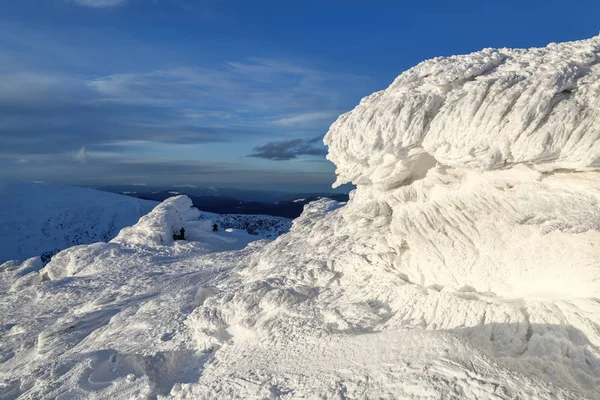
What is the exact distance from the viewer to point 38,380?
6520 millimetres

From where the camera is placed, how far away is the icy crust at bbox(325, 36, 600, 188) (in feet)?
16.5

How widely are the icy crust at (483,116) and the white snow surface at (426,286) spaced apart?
0.07 feet

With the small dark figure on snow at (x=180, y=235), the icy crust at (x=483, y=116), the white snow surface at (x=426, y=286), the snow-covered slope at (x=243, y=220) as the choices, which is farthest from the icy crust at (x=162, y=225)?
the snow-covered slope at (x=243, y=220)

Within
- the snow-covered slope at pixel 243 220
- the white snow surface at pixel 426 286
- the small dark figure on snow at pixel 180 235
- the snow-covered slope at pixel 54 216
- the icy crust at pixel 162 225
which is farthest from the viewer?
the snow-covered slope at pixel 54 216

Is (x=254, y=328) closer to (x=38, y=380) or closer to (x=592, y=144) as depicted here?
(x=38, y=380)

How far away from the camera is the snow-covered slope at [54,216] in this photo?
43.4 metres

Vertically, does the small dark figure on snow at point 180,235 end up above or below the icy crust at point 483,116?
below

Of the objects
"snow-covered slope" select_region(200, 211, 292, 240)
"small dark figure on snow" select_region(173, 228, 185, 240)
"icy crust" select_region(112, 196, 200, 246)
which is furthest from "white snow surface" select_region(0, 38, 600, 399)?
"snow-covered slope" select_region(200, 211, 292, 240)

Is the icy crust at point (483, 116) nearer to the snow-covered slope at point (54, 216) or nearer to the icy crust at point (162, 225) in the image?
the icy crust at point (162, 225)

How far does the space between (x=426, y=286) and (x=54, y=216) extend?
51.5 metres

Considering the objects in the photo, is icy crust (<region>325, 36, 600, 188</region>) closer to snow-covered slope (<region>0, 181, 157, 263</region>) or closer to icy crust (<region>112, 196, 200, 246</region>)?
icy crust (<region>112, 196, 200, 246</region>)

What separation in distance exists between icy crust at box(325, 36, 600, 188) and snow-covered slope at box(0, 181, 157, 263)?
41.9 meters

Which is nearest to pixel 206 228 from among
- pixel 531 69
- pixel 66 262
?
pixel 66 262

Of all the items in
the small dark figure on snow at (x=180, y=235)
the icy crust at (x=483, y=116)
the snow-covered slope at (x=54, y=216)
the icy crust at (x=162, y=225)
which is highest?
the icy crust at (x=483, y=116)
